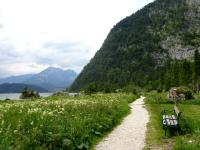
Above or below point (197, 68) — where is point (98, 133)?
below

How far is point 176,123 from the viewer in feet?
74.6

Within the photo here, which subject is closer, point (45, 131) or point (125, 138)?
point (45, 131)

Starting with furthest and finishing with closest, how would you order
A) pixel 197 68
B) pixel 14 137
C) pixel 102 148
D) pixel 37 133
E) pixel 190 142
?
1. pixel 197 68
2. pixel 102 148
3. pixel 190 142
4. pixel 37 133
5. pixel 14 137

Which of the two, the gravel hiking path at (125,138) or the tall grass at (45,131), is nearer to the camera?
the tall grass at (45,131)

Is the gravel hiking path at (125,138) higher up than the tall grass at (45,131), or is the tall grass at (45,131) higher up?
A: the tall grass at (45,131)

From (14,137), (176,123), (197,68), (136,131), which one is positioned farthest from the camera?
(197,68)

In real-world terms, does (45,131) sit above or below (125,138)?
above

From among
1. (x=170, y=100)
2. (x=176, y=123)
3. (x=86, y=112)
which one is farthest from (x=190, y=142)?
(x=170, y=100)

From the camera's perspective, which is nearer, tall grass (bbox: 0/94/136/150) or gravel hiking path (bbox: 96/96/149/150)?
tall grass (bbox: 0/94/136/150)

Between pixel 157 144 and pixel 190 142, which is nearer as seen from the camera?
pixel 190 142

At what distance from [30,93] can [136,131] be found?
296 feet

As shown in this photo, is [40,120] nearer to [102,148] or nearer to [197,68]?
[102,148]

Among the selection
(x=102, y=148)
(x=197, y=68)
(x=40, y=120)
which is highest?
(x=197, y=68)

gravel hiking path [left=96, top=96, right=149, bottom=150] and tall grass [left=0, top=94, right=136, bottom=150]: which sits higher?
tall grass [left=0, top=94, right=136, bottom=150]
